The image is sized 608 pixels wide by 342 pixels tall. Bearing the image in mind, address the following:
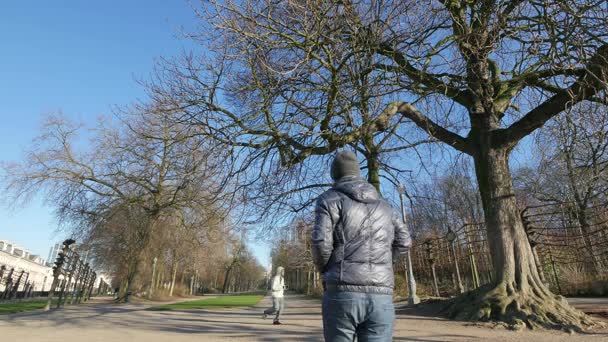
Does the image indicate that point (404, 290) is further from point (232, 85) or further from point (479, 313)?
point (232, 85)

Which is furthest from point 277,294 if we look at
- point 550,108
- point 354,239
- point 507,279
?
point 354,239

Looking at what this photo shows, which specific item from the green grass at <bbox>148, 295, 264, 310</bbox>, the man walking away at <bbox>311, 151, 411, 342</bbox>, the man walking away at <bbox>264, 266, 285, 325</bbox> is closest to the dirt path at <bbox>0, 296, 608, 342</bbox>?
the man walking away at <bbox>264, 266, 285, 325</bbox>

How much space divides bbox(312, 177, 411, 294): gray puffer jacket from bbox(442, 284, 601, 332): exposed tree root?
6.64m

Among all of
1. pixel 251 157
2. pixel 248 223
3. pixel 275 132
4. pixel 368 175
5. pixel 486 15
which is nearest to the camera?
pixel 486 15

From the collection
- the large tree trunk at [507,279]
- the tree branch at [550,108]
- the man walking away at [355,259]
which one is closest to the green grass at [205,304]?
the large tree trunk at [507,279]

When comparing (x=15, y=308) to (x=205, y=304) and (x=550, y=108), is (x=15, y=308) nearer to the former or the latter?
(x=205, y=304)

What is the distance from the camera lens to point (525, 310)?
8.05 metres

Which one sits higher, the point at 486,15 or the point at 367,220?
the point at 486,15

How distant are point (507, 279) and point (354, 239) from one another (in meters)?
7.73

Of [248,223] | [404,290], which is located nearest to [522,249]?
[248,223]

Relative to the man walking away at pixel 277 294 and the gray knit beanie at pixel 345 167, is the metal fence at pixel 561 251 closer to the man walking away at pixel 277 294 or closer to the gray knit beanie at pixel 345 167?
the man walking away at pixel 277 294

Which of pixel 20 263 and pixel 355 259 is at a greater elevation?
pixel 20 263

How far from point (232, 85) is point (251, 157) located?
192cm

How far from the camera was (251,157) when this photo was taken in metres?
10.3
